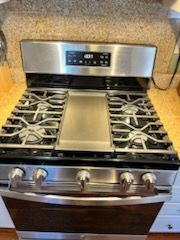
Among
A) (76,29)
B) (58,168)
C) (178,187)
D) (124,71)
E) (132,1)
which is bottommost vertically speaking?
(178,187)

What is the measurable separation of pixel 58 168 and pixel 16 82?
0.66 meters

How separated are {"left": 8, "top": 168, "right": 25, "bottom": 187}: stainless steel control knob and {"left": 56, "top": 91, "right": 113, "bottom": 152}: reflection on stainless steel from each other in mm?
145

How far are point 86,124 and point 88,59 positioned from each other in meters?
0.35

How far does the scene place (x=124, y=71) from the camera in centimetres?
111

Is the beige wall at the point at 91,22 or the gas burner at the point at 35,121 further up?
the beige wall at the point at 91,22

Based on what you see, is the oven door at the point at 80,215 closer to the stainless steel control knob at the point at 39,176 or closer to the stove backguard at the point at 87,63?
the stainless steel control knob at the point at 39,176

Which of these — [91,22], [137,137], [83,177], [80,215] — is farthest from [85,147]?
[91,22]

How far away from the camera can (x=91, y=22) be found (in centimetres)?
108

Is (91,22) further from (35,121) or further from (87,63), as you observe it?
(35,121)

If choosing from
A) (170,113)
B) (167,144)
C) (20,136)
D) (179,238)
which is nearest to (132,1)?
(170,113)

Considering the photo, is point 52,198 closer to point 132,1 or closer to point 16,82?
point 16,82

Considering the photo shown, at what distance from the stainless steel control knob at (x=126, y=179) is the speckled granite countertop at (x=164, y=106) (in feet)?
0.66

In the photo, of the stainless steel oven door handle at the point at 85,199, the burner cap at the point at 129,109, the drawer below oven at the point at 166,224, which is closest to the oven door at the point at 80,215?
the stainless steel oven door handle at the point at 85,199

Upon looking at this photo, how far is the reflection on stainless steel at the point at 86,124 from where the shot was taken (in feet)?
2.56
